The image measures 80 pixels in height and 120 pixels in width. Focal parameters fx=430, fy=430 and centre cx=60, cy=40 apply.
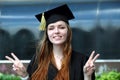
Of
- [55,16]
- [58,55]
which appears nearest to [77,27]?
[55,16]

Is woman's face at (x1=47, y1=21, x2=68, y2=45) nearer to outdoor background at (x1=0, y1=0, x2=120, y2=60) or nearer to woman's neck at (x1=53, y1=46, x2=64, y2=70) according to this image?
woman's neck at (x1=53, y1=46, x2=64, y2=70)

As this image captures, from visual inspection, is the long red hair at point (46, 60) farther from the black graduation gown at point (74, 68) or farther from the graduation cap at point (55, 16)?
the graduation cap at point (55, 16)

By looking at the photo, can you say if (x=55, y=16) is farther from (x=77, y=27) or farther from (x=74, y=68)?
(x=77, y=27)

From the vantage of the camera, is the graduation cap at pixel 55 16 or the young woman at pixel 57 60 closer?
the young woman at pixel 57 60

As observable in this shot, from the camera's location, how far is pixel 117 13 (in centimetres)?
686

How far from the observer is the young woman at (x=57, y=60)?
10.5 feet

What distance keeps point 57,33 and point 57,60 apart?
0.23 m

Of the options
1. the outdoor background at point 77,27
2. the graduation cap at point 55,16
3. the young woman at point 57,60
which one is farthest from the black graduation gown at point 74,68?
the outdoor background at point 77,27

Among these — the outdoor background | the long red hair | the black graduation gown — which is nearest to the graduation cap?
the long red hair

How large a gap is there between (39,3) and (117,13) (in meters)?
1.31

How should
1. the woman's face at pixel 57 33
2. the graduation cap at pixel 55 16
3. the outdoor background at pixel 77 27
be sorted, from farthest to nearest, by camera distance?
the outdoor background at pixel 77 27, the graduation cap at pixel 55 16, the woman's face at pixel 57 33

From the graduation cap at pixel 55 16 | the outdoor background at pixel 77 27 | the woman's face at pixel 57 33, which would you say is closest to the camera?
the woman's face at pixel 57 33

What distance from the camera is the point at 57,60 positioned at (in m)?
3.29

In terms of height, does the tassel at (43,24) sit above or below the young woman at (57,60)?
above
